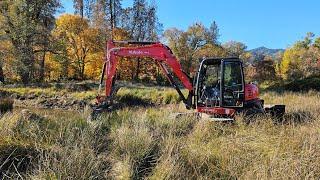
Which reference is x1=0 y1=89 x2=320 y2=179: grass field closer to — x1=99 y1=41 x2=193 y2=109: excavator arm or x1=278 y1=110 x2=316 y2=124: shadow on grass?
x1=278 y1=110 x2=316 y2=124: shadow on grass

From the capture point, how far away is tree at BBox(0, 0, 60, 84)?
29763 mm

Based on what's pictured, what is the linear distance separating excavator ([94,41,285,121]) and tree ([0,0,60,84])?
17370mm

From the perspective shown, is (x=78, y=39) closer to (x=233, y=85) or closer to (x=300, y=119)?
(x=233, y=85)

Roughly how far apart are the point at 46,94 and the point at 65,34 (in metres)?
11.8

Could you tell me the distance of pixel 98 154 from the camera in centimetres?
660

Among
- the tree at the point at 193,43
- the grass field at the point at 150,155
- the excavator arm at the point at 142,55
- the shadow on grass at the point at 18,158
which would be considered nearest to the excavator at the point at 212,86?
the excavator arm at the point at 142,55

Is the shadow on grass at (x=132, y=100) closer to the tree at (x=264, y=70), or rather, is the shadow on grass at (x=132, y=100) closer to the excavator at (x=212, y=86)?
the excavator at (x=212, y=86)

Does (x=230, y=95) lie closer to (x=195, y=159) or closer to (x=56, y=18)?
(x=195, y=159)

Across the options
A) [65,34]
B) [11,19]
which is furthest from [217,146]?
[65,34]

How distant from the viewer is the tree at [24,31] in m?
29.8

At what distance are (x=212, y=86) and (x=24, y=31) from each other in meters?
20.6

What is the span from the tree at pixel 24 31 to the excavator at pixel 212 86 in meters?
17.4

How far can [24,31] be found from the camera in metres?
29.8

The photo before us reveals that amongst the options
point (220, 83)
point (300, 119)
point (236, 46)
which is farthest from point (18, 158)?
point (236, 46)
